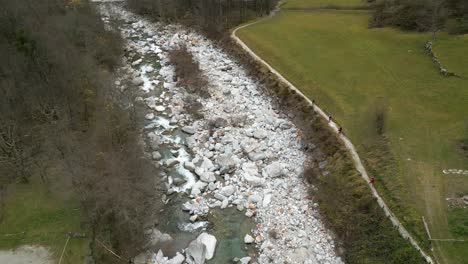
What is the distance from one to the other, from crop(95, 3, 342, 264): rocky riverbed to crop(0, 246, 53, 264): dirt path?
510 cm

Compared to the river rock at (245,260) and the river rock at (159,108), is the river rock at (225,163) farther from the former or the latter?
the river rock at (159,108)

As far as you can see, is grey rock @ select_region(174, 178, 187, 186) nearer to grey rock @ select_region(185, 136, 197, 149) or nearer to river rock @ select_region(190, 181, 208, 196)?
river rock @ select_region(190, 181, 208, 196)

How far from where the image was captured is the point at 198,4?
55.4 meters

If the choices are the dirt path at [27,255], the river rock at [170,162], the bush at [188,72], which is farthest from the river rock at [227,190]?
the bush at [188,72]

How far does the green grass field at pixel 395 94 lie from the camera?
20078 millimetres

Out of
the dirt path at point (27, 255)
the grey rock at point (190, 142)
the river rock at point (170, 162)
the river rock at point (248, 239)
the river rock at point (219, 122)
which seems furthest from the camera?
the river rock at point (219, 122)

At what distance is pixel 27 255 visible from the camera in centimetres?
1814

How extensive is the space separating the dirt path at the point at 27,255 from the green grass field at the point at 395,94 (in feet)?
66.7

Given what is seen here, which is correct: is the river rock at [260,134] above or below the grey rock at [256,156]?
above

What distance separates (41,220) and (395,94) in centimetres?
3000

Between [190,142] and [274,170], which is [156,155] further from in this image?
[274,170]

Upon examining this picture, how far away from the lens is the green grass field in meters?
20.1

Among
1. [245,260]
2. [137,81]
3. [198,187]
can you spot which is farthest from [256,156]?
[137,81]

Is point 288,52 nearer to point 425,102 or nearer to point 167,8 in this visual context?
point 425,102
